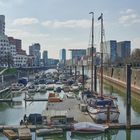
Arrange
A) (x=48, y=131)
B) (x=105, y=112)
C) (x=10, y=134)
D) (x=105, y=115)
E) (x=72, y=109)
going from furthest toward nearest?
(x=72, y=109) → (x=105, y=112) → (x=105, y=115) → (x=48, y=131) → (x=10, y=134)

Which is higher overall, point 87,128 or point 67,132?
point 87,128

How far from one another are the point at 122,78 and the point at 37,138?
274 feet

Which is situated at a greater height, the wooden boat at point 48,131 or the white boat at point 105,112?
the white boat at point 105,112

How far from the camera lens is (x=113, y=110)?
163ft

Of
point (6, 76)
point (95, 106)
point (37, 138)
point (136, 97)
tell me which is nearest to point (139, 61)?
point (6, 76)

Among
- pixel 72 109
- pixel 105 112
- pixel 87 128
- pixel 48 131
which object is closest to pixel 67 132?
pixel 87 128

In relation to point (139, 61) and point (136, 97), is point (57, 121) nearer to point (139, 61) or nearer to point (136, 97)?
point (136, 97)

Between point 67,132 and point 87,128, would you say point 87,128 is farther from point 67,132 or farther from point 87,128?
point 67,132

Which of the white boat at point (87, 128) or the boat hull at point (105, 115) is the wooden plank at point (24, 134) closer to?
the white boat at point (87, 128)

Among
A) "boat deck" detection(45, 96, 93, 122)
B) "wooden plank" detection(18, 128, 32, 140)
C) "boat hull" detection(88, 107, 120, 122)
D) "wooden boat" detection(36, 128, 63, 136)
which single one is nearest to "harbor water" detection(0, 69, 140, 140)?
"wooden boat" detection(36, 128, 63, 136)


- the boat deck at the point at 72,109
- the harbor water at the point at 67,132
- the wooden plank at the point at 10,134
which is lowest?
the harbor water at the point at 67,132

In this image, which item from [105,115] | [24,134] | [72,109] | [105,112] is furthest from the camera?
[72,109]

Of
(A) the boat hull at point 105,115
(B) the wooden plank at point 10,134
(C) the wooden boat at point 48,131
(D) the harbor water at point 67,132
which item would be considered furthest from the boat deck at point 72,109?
(B) the wooden plank at point 10,134

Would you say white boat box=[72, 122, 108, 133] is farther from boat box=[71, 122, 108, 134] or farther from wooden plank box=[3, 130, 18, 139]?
wooden plank box=[3, 130, 18, 139]
